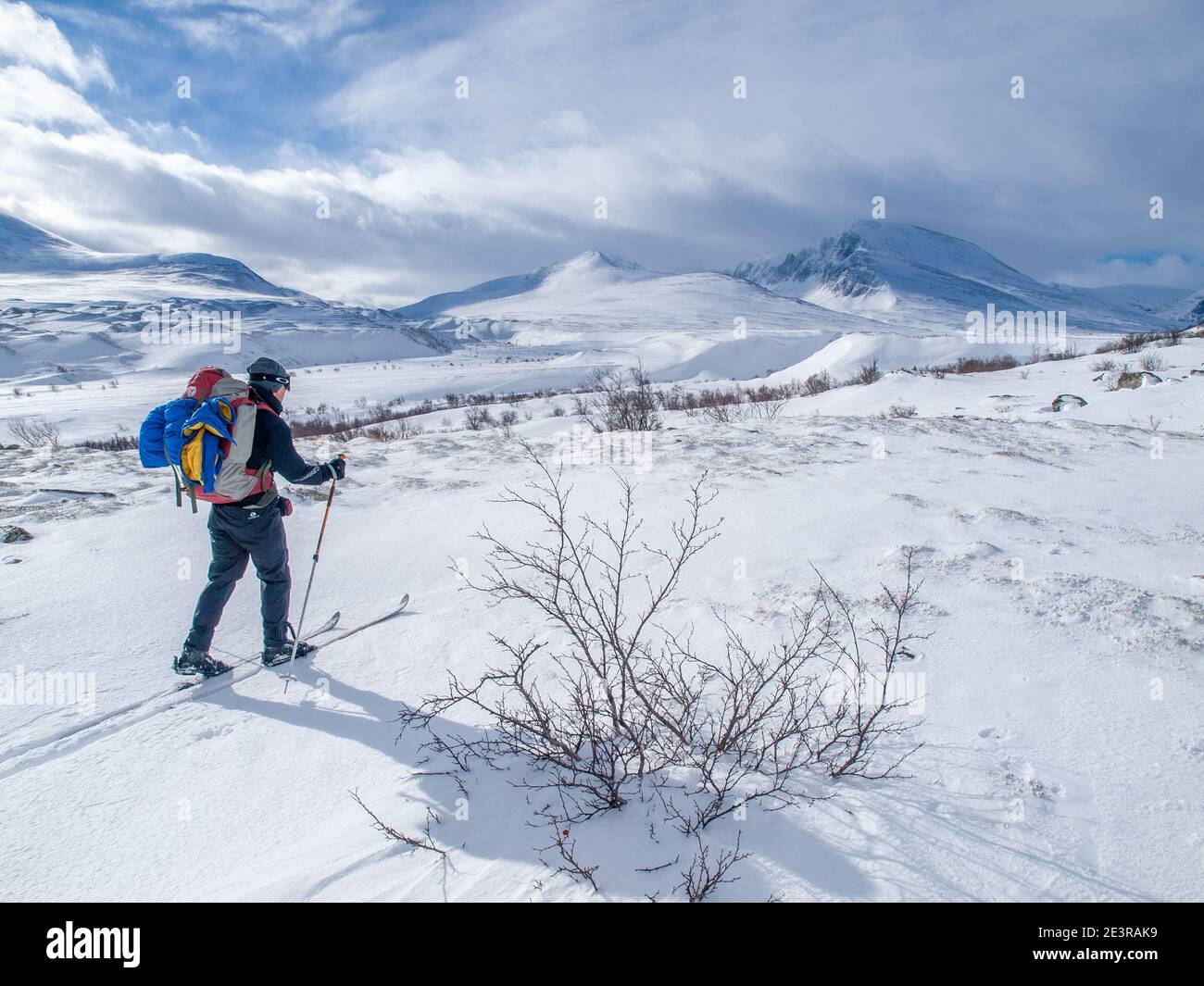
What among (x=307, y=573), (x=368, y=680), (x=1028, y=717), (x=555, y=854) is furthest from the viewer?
(x=307, y=573)

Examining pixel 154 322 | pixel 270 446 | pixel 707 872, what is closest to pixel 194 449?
pixel 270 446

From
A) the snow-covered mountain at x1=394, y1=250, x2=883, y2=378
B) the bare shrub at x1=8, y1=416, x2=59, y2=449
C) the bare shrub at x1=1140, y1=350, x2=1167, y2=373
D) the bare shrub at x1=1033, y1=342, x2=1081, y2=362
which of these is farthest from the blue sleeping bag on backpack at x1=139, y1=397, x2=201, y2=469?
the snow-covered mountain at x1=394, y1=250, x2=883, y2=378

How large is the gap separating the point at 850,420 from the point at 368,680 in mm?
7621

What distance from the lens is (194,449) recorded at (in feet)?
9.53

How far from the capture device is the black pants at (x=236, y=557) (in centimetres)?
315

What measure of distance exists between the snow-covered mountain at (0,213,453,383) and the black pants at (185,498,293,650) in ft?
131

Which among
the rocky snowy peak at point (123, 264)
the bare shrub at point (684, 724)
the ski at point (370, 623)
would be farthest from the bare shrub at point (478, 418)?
the rocky snowy peak at point (123, 264)

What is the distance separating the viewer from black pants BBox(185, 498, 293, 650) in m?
3.15

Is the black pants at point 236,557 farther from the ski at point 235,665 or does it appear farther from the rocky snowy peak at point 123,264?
the rocky snowy peak at point 123,264

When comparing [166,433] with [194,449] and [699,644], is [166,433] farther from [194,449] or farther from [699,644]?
[699,644]

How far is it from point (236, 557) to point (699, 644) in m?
2.46

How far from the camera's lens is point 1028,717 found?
2.36 m
